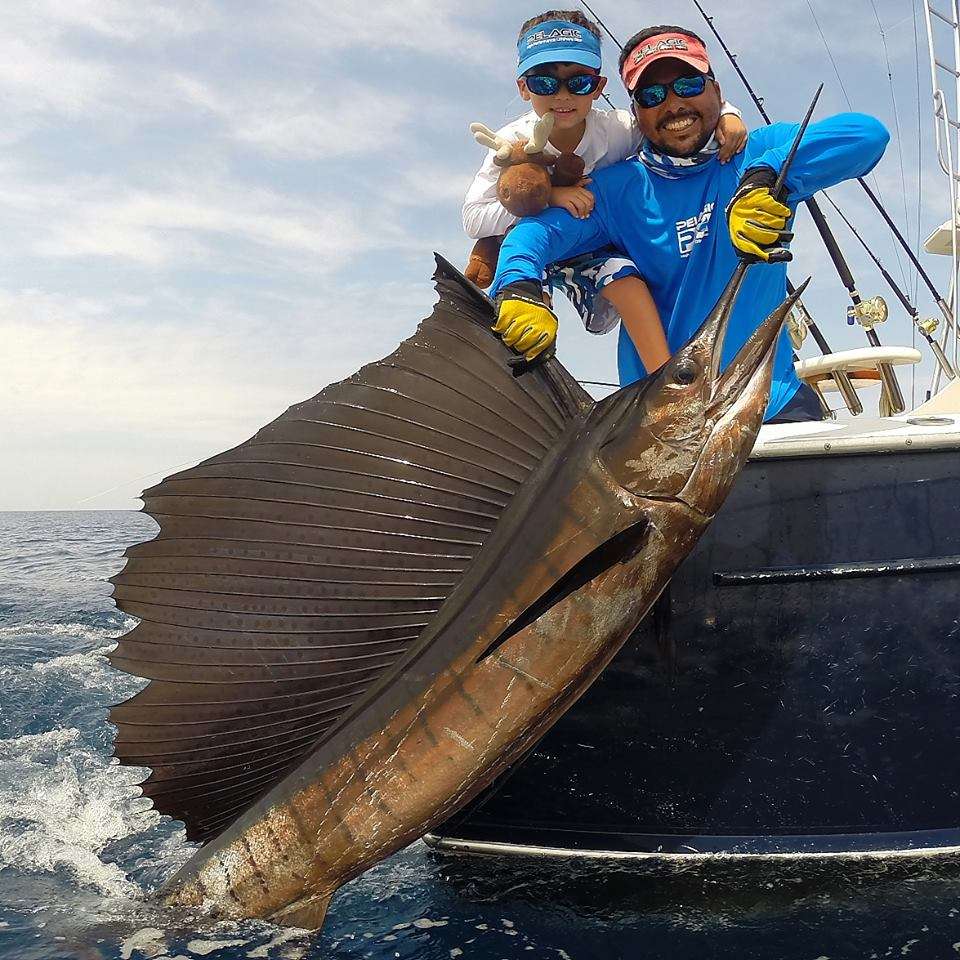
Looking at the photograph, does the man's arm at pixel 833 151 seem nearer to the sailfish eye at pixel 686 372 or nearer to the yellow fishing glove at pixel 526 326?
the yellow fishing glove at pixel 526 326

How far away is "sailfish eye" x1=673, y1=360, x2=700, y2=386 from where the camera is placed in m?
1.95

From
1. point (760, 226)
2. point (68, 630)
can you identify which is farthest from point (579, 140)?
point (68, 630)

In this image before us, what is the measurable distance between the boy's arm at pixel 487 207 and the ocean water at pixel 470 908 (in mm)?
2071

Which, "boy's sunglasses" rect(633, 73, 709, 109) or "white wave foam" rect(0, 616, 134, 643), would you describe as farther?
"white wave foam" rect(0, 616, 134, 643)

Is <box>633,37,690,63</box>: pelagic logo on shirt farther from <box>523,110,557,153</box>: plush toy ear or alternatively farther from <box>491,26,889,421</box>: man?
<box>523,110,557,153</box>: plush toy ear

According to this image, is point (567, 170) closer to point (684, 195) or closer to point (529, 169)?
point (529, 169)

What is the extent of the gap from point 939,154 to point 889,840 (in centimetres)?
415

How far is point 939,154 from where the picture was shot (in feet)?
17.1

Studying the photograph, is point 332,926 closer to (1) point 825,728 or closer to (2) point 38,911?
(2) point 38,911

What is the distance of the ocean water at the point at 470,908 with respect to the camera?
Answer: 222 centimetres

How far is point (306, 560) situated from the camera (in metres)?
2.17

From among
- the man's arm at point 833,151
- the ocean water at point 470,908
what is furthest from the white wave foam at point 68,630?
the man's arm at point 833,151

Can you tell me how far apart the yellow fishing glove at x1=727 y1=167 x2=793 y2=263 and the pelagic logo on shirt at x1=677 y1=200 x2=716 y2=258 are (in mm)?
683

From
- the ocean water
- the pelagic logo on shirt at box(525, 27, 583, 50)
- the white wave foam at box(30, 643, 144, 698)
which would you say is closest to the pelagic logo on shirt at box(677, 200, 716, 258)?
the pelagic logo on shirt at box(525, 27, 583, 50)
